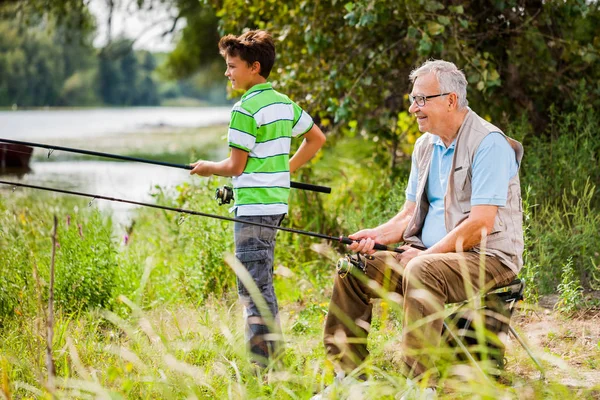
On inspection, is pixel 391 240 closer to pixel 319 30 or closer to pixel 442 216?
pixel 442 216

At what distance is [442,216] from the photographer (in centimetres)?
327

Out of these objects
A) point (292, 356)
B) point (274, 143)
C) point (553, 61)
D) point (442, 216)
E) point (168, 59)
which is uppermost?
point (168, 59)

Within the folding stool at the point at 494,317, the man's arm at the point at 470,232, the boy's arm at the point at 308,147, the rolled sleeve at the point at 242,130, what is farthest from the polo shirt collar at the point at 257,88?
the folding stool at the point at 494,317

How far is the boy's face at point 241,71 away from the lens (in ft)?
10.9

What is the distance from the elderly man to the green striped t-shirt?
1.39 ft

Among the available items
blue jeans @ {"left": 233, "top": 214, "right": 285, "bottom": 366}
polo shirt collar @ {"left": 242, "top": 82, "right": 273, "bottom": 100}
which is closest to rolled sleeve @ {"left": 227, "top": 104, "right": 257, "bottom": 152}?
polo shirt collar @ {"left": 242, "top": 82, "right": 273, "bottom": 100}

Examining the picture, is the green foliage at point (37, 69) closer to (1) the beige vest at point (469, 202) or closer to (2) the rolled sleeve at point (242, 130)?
(2) the rolled sleeve at point (242, 130)

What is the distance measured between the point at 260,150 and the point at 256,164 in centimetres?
6

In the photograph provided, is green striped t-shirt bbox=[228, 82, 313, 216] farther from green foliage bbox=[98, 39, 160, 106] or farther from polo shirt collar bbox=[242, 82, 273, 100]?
green foliage bbox=[98, 39, 160, 106]

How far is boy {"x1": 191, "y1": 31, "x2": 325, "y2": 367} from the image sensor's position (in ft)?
10.7

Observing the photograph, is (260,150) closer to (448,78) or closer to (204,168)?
(204,168)

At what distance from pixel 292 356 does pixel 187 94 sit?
93619mm

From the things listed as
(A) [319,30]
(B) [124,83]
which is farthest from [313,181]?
(B) [124,83]

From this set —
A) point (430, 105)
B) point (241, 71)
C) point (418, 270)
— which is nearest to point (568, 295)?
point (418, 270)
